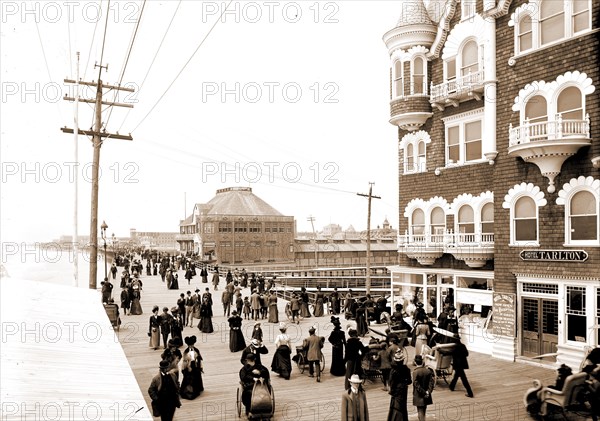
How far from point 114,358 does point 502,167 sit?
1588 centimetres

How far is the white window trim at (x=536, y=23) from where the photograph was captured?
1451 centimetres

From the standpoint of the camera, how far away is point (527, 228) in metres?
16.1

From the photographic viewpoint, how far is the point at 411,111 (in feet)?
69.5

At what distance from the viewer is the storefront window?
1423 cm

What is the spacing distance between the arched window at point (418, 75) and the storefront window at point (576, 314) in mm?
10770

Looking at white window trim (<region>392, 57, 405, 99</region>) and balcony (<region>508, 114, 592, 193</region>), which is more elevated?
white window trim (<region>392, 57, 405, 99</region>)

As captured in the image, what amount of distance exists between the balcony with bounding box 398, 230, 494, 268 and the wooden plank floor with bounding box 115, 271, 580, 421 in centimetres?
371

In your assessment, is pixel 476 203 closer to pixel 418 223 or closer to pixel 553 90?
pixel 418 223

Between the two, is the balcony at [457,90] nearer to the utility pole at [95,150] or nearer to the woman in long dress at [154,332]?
the utility pole at [95,150]

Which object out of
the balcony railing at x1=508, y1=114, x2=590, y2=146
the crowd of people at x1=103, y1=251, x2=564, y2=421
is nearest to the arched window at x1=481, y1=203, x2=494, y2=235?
the balcony railing at x1=508, y1=114, x2=590, y2=146

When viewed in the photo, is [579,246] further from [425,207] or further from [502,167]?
[425,207]

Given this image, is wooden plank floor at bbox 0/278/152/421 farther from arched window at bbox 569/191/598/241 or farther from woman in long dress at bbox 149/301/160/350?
arched window at bbox 569/191/598/241

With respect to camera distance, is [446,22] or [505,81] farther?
[446,22]

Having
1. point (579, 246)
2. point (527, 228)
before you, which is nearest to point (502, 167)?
point (527, 228)
